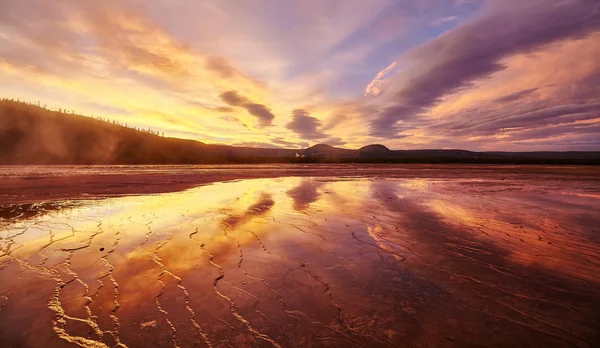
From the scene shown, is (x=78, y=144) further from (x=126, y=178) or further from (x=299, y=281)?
(x=299, y=281)

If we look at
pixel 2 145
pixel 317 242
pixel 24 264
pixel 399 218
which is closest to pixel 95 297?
pixel 24 264

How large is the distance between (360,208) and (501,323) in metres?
8.26

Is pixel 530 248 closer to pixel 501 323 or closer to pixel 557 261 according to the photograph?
pixel 557 261

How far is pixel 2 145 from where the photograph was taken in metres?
82.9

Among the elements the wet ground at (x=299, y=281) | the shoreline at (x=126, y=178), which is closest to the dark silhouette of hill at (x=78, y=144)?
the shoreline at (x=126, y=178)

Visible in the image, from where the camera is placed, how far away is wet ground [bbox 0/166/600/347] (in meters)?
3.36

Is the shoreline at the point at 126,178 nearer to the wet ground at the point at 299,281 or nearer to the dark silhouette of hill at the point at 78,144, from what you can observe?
the wet ground at the point at 299,281

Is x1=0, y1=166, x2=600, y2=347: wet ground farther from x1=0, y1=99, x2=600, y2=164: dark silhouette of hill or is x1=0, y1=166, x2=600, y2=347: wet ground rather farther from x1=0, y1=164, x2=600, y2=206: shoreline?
x1=0, y1=99, x2=600, y2=164: dark silhouette of hill

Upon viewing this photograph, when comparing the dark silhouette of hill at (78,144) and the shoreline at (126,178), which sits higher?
the dark silhouette of hill at (78,144)

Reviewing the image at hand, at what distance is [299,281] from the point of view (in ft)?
16.2

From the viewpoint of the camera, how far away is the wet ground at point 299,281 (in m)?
3.36

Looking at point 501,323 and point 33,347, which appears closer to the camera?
point 33,347

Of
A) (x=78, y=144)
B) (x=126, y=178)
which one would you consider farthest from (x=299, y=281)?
(x=78, y=144)

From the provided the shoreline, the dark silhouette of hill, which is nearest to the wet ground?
the shoreline
